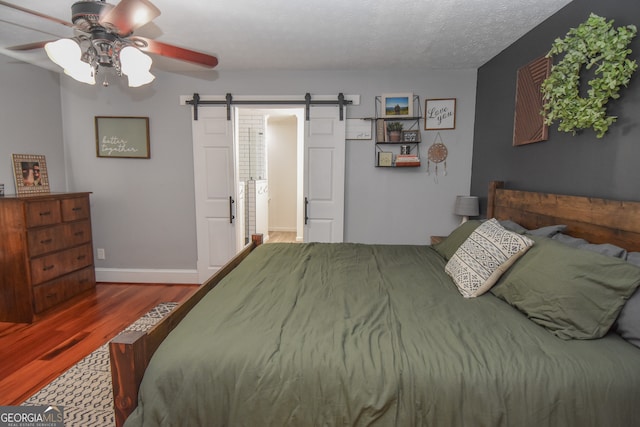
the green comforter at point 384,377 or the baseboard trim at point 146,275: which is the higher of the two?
the green comforter at point 384,377

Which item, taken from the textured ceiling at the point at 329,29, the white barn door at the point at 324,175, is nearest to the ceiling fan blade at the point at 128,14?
the textured ceiling at the point at 329,29

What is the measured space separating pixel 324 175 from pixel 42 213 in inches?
108

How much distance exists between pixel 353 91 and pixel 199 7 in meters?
1.77

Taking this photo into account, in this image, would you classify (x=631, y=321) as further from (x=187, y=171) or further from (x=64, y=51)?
(x=187, y=171)

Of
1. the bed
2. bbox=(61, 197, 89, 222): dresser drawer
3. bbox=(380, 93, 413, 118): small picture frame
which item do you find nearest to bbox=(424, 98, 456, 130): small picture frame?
bbox=(380, 93, 413, 118): small picture frame

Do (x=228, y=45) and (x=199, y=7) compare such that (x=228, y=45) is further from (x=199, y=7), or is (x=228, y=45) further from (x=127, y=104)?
(x=127, y=104)

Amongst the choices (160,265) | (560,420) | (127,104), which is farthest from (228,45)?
(560,420)

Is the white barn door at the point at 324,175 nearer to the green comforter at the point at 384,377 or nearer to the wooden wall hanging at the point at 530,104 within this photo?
the wooden wall hanging at the point at 530,104

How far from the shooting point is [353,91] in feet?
11.2

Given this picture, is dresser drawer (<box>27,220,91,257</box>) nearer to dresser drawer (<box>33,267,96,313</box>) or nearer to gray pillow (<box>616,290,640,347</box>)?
dresser drawer (<box>33,267,96,313</box>)

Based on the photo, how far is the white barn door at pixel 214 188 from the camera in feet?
11.5

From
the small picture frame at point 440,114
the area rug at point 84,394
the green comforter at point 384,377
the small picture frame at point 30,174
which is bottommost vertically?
the area rug at point 84,394

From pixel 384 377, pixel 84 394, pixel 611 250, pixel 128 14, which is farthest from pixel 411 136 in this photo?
pixel 84 394

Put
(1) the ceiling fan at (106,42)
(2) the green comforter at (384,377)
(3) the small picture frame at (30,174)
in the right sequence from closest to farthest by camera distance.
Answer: (2) the green comforter at (384,377) < (1) the ceiling fan at (106,42) < (3) the small picture frame at (30,174)
